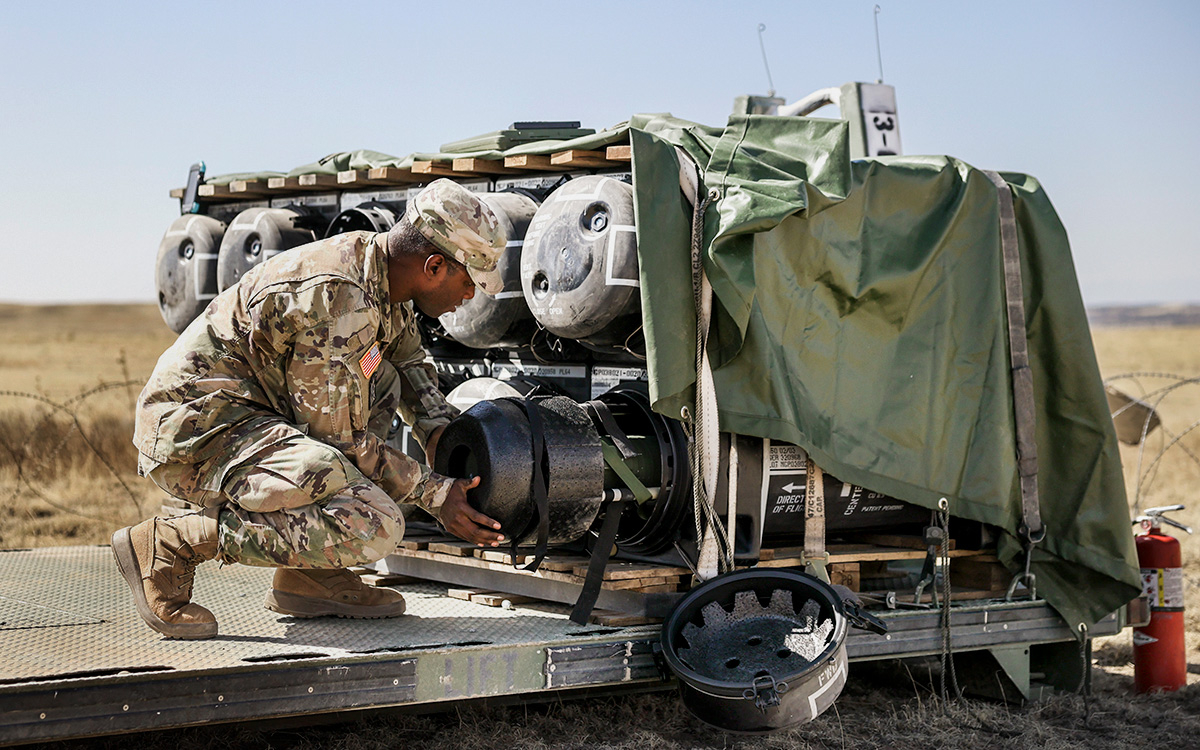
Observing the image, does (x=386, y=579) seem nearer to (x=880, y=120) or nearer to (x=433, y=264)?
(x=433, y=264)

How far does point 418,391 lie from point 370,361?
0.84m

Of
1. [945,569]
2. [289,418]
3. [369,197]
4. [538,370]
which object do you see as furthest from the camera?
[369,197]

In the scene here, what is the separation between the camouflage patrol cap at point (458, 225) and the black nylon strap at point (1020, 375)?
265cm

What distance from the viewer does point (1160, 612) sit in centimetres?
643

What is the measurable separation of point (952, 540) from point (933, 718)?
85cm

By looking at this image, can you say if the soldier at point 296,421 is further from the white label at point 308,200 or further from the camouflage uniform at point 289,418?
the white label at point 308,200

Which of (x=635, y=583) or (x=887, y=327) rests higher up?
(x=887, y=327)

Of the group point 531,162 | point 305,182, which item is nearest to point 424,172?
Answer: point 531,162

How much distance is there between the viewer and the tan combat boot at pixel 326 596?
489 cm

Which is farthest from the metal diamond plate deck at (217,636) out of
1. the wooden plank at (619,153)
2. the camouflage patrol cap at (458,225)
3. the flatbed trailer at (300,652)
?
the wooden plank at (619,153)

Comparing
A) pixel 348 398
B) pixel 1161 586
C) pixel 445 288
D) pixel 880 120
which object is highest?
pixel 880 120

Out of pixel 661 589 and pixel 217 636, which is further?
pixel 661 589

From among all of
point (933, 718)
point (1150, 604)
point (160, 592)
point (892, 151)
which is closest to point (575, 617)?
point (160, 592)

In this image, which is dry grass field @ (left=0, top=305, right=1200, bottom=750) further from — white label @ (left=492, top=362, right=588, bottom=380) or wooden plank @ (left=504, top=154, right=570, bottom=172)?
wooden plank @ (left=504, top=154, right=570, bottom=172)
